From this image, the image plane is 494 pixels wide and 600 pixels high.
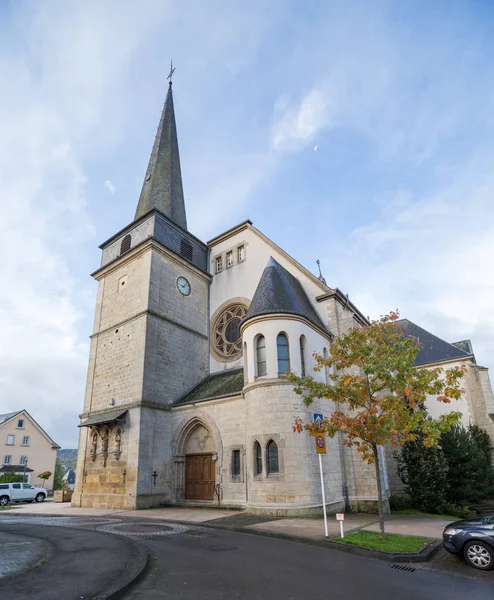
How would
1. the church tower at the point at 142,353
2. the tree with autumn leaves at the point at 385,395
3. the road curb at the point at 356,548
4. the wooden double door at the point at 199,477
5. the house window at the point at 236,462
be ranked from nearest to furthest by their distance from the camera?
the road curb at the point at 356,548, the tree with autumn leaves at the point at 385,395, the house window at the point at 236,462, the wooden double door at the point at 199,477, the church tower at the point at 142,353

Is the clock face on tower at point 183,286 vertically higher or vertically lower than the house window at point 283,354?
higher

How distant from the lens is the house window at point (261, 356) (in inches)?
608

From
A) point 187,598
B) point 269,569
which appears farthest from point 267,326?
point 187,598

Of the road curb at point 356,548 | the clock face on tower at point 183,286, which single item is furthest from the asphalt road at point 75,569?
the clock face on tower at point 183,286

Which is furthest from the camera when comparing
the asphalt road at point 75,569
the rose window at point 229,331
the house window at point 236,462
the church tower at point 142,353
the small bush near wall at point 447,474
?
the rose window at point 229,331

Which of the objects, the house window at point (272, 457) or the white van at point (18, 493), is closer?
the house window at point (272, 457)

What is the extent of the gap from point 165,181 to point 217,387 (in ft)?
47.4

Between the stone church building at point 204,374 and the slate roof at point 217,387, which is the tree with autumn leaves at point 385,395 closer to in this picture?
the stone church building at point 204,374

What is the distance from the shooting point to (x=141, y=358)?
18.1 meters

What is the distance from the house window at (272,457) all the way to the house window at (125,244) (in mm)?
14082

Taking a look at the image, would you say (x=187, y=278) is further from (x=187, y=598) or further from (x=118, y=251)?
(x=187, y=598)

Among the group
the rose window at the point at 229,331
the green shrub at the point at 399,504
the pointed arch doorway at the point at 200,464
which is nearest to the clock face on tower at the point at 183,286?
the rose window at the point at 229,331

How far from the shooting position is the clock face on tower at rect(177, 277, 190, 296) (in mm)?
21641

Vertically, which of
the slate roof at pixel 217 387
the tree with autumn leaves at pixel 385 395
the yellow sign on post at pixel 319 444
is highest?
the slate roof at pixel 217 387
